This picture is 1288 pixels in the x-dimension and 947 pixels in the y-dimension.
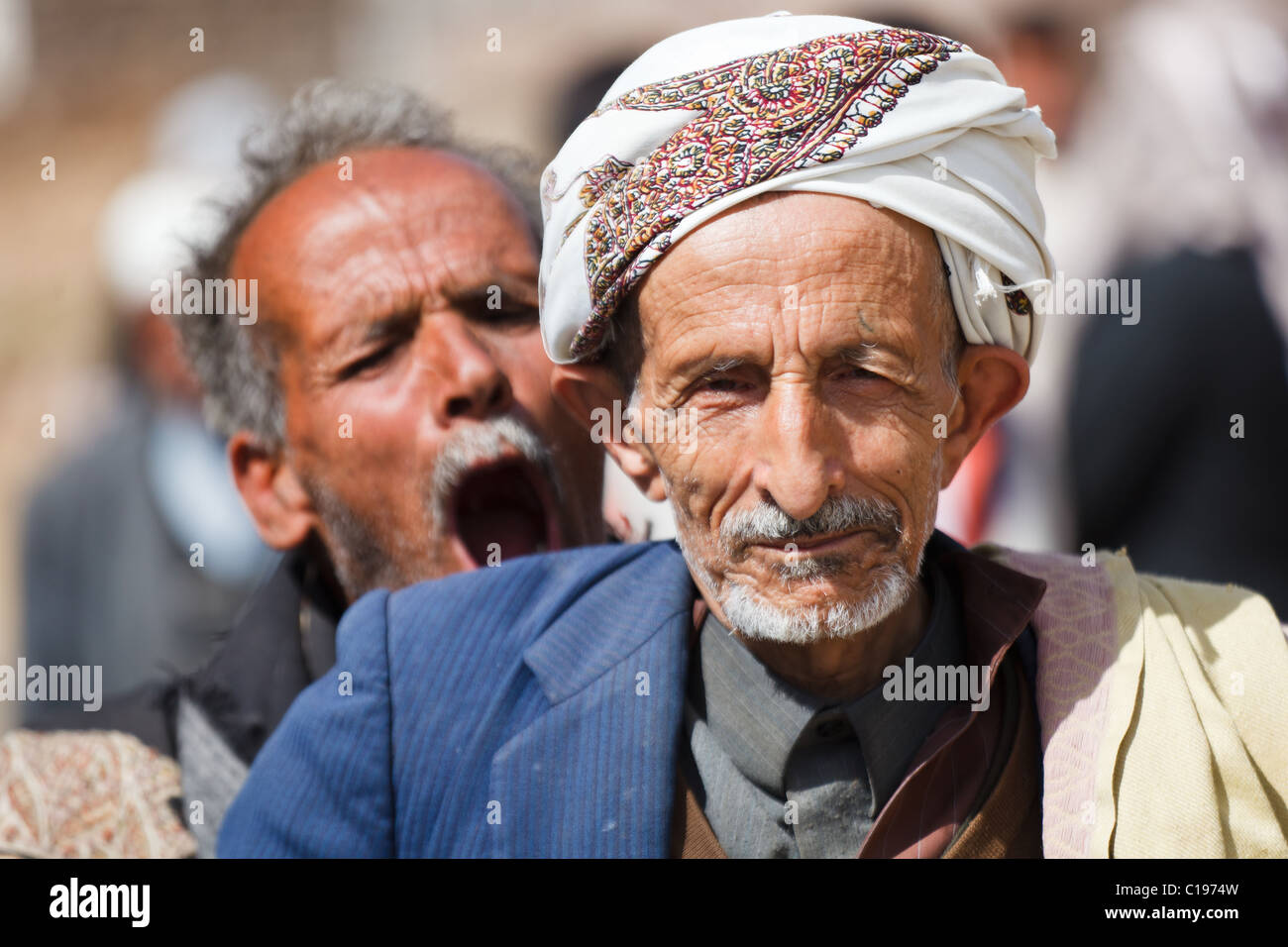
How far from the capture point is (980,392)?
283cm

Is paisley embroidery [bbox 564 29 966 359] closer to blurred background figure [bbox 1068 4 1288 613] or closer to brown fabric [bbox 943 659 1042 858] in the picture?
brown fabric [bbox 943 659 1042 858]

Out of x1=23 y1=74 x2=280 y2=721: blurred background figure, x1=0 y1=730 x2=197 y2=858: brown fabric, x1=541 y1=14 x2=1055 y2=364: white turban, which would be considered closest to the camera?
x1=541 y1=14 x2=1055 y2=364: white turban

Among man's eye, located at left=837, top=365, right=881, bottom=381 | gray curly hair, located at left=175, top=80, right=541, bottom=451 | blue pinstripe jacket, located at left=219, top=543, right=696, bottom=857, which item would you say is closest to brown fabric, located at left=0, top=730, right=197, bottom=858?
blue pinstripe jacket, located at left=219, top=543, right=696, bottom=857

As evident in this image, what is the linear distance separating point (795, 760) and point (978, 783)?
1.13 feet

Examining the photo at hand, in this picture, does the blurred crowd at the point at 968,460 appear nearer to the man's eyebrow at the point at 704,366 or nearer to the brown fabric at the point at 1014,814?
the man's eyebrow at the point at 704,366

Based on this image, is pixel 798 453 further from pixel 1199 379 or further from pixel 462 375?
pixel 1199 379

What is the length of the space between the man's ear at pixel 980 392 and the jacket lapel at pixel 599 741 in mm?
615

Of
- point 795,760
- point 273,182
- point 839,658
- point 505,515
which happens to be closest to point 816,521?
point 839,658

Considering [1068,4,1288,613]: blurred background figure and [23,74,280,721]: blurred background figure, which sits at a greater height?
[1068,4,1288,613]: blurred background figure

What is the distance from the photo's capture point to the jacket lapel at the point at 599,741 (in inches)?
102

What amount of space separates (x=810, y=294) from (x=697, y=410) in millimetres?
299

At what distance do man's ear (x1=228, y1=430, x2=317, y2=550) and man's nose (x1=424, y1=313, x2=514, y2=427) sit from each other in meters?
0.56

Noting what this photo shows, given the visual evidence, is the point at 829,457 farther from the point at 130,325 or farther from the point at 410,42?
the point at 410,42

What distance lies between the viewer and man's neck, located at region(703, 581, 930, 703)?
9.05ft
